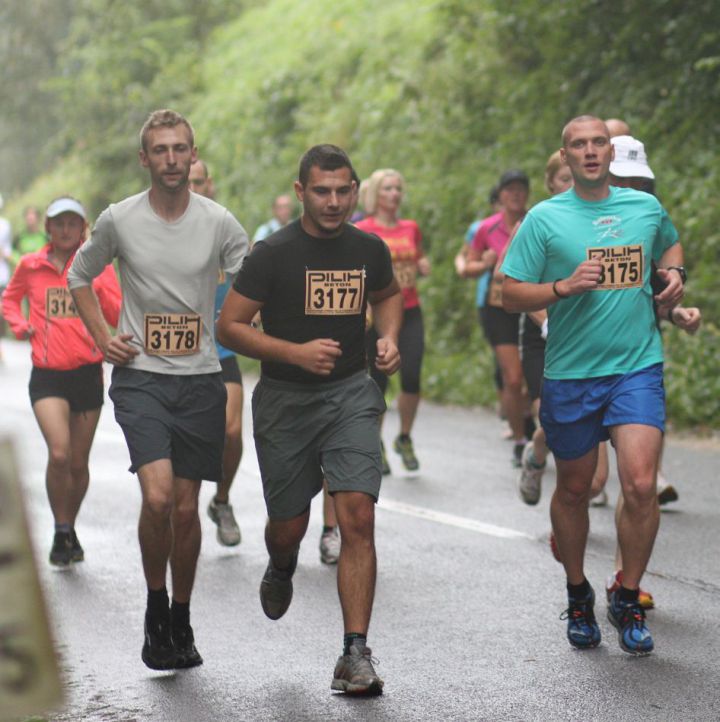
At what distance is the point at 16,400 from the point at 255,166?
10178 mm

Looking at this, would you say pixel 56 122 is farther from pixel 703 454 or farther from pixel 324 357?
pixel 324 357

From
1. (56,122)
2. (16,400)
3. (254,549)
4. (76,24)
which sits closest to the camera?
(254,549)

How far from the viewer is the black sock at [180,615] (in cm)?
650

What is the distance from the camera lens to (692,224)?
15.3m

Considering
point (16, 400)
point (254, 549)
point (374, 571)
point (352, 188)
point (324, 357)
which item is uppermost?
point (352, 188)

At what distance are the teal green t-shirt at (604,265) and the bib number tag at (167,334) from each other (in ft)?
4.23

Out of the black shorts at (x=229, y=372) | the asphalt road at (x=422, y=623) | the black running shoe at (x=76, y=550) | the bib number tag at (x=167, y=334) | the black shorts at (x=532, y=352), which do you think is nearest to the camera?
the asphalt road at (x=422, y=623)

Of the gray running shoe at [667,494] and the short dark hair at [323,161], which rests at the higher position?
the short dark hair at [323,161]

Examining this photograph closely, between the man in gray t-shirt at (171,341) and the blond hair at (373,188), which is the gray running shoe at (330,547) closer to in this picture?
the man in gray t-shirt at (171,341)

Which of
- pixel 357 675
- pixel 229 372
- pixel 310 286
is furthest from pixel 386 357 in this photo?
pixel 229 372

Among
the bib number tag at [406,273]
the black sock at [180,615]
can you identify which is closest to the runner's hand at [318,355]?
the black sock at [180,615]

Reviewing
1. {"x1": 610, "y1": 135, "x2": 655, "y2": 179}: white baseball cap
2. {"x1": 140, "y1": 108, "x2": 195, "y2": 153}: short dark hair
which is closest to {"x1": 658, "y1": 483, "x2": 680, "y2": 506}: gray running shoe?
{"x1": 610, "y1": 135, "x2": 655, "y2": 179}: white baseball cap

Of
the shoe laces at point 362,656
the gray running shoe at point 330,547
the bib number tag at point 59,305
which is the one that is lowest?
the gray running shoe at point 330,547

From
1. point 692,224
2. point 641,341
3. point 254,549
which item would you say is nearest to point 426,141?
point 692,224
